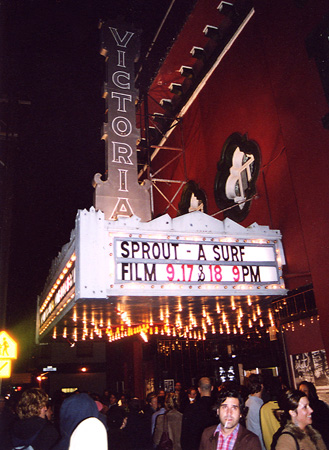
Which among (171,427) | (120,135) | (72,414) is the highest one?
(120,135)

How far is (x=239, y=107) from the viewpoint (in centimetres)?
1051

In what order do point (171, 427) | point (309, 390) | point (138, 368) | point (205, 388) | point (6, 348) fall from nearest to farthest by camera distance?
1. point (309, 390)
2. point (205, 388)
3. point (171, 427)
4. point (6, 348)
5. point (138, 368)

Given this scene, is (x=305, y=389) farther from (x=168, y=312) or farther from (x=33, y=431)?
(x=33, y=431)

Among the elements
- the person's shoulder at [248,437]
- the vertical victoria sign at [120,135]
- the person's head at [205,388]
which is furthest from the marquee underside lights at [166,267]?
the person's shoulder at [248,437]

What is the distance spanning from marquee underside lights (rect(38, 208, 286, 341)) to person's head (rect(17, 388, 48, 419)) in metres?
2.18

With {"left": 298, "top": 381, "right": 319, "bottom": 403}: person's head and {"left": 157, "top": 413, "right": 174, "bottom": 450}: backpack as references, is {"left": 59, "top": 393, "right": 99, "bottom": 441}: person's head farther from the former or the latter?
{"left": 157, "top": 413, "right": 174, "bottom": 450}: backpack

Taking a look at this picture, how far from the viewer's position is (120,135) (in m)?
9.52

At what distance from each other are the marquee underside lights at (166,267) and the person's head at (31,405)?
2176mm

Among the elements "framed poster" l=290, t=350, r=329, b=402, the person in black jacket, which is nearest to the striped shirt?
the person in black jacket

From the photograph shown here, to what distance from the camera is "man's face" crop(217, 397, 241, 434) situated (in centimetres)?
372

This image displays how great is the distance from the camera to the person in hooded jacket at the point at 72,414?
3.16 m

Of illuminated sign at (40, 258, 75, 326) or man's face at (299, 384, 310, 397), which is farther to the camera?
A: illuminated sign at (40, 258, 75, 326)

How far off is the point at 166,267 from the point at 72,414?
4110 mm

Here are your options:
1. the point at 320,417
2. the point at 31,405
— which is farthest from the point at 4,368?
the point at 320,417
